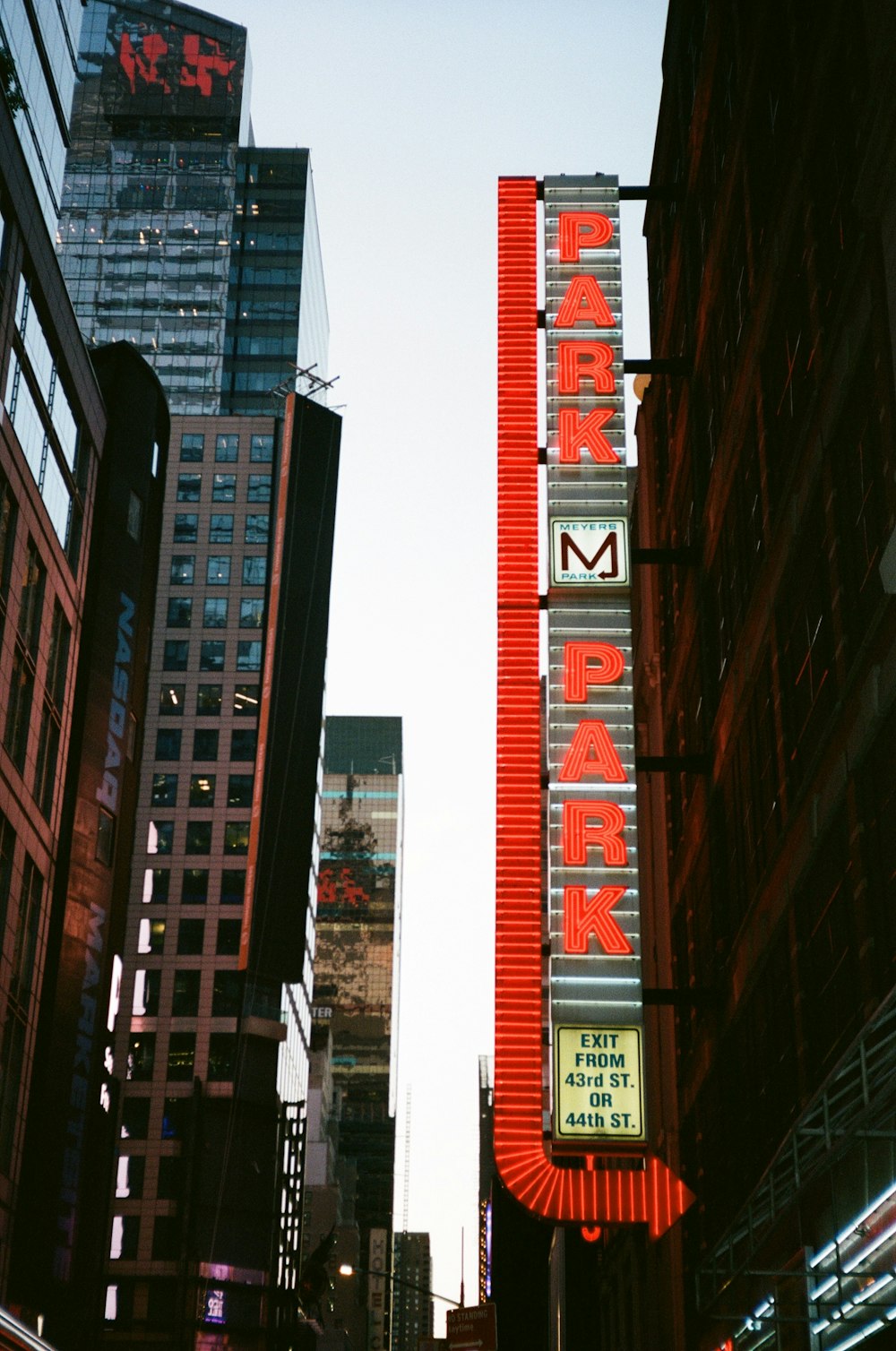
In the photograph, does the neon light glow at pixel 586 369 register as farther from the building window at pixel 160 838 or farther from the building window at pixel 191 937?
the building window at pixel 160 838

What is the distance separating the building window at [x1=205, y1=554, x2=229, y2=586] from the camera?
13888cm

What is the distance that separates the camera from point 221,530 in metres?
141

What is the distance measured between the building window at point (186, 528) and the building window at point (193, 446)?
6016 mm

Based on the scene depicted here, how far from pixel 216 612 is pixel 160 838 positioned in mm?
20725

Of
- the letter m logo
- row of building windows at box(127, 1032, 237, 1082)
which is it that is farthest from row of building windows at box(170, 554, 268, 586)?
the letter m logo

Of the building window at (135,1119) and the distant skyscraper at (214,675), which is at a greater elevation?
the distant skyscraper at (214,675)

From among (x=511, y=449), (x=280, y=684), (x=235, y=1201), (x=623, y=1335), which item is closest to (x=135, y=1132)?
(x=235, y=1201)

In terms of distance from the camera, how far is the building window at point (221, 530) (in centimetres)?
14038

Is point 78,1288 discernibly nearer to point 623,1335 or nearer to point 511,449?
point 623,1335

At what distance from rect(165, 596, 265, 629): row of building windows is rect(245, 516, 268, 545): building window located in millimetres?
5429

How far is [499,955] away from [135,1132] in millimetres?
98439

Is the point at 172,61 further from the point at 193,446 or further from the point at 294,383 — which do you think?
the point at 193,446

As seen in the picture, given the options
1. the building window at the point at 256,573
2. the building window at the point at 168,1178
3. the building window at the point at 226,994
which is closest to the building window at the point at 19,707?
the building window at the point at 168,1178

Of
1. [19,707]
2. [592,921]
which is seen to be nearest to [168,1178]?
[19,707]
